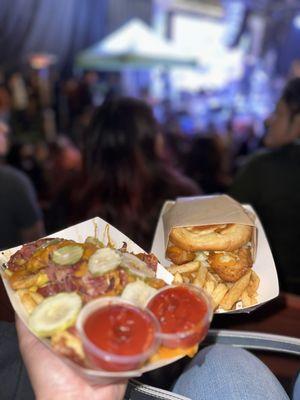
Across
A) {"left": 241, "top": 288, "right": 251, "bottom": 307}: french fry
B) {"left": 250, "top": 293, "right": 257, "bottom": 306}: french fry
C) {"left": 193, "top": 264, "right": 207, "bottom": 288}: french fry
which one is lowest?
{"left": 250, "top": 293, "right": 257, "bottom": 306}: french fry

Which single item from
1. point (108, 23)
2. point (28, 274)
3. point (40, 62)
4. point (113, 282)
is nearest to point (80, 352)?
point (113, 282)

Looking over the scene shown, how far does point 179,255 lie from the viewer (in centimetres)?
172

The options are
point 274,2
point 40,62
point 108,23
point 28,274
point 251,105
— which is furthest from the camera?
point 251,105

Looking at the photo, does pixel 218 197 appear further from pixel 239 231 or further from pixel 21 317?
pixel 21 317

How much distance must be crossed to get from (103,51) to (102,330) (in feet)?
20.6

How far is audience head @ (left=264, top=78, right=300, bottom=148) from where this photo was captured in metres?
2.76

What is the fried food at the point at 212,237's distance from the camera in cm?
166

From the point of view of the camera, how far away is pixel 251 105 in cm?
1238

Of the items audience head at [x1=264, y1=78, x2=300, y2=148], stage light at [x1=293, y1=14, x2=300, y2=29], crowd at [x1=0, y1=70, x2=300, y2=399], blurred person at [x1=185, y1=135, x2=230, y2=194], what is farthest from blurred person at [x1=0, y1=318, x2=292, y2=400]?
stage light at [x1=293, y1=14, x2=300, y2=29]

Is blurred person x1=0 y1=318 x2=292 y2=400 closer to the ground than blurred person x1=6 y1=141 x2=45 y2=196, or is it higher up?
higher up

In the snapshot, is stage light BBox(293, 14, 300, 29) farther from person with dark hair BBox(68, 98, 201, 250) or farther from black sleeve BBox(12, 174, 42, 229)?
black sleeve BBox(12, 174, 42, 229)

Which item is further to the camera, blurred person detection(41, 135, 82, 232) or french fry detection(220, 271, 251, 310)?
blurred person detection(41, 135, 82, 232)

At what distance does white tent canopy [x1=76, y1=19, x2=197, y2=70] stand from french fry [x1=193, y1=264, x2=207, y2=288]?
17.1 ft

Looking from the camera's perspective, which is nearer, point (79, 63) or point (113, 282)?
point (113, 282)
